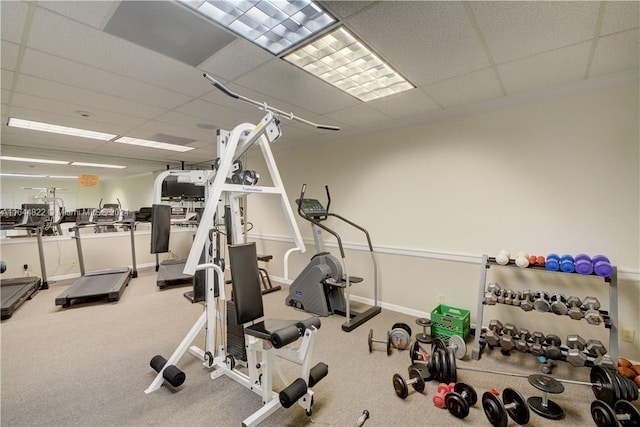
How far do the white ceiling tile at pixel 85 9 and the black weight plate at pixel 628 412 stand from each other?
3.56 m

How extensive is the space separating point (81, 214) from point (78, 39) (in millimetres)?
4153

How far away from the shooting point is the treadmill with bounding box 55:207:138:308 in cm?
395

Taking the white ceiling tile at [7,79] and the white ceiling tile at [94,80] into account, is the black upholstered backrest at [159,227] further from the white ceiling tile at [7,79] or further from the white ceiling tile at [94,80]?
the white ceiling tile at [7,79]

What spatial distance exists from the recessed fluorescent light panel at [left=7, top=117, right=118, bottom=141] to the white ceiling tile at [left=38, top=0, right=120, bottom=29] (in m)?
2.89

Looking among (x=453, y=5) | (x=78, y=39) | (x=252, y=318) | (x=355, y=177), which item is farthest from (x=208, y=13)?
(x=355, y=177)

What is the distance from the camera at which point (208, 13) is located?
5.31 feet

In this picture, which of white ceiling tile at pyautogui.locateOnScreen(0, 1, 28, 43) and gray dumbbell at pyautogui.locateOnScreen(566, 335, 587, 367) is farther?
gray dumbbell at pyautogui.locateOnScreen(566, 335, 587, 367)

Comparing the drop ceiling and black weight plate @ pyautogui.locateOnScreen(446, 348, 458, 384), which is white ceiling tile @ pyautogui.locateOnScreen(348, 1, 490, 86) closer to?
the drop ceiling

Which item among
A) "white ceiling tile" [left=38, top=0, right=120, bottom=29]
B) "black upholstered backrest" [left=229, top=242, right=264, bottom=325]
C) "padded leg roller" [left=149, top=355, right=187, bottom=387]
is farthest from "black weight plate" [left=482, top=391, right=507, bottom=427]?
"white ceiling tile" [left=38, top=0, right=120, bottom=29]

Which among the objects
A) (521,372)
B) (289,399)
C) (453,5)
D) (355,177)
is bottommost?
(521,372)

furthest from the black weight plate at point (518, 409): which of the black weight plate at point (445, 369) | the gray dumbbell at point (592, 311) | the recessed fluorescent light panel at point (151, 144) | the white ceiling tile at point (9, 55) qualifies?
the recessed fluorescent light panel at point (151, 144)

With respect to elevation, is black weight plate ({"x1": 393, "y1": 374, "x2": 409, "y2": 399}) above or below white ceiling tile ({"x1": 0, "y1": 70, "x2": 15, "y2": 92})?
below

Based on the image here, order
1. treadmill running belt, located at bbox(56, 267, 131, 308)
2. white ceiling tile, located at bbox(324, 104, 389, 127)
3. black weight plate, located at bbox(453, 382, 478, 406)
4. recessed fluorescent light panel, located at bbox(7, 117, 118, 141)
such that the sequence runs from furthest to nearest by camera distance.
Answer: treadmill running belt, located at bbox(56, 267, 131, 308), recessed fluorescent light panel, located at bbox(7, 117, 118, 141), white ceiling tile, located at bbox(324, 104, 389, 127), black weight plate, located at bbox(453, 382, 478, 406)

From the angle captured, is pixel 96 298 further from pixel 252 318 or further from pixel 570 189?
pixel 570 189
